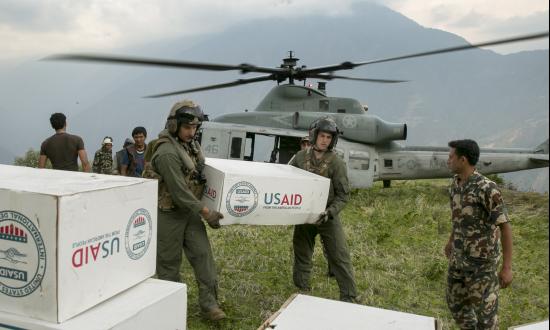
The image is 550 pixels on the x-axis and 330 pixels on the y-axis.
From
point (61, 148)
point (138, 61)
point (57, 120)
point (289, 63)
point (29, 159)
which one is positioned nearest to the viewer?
point (138, 61)

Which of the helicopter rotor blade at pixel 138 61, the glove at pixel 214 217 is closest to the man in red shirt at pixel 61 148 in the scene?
the helicopter rotor blade at pixel 138 61

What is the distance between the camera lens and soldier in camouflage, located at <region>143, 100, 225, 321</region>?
382 centimetres

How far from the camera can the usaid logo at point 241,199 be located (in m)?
3.81

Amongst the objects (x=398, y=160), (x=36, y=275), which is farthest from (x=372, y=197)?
(x=36, y=275)

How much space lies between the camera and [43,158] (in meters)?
6.11

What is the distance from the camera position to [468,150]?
11.5 ft

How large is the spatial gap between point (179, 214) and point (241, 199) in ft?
2.07

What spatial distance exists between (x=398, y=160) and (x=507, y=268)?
8649 millimetres

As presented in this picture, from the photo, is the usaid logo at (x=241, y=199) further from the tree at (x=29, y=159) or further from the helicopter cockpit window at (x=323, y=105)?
the tree at (x=29, y=159)

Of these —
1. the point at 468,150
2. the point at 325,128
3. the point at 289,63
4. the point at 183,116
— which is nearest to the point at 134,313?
the point at 183,116

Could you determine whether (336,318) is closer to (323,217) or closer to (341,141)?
(323,217)

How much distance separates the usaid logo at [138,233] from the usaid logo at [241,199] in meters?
1.12

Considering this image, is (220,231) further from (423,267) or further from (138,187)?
(138,187)

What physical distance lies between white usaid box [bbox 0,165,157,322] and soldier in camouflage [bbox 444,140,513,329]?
8.14 ft
